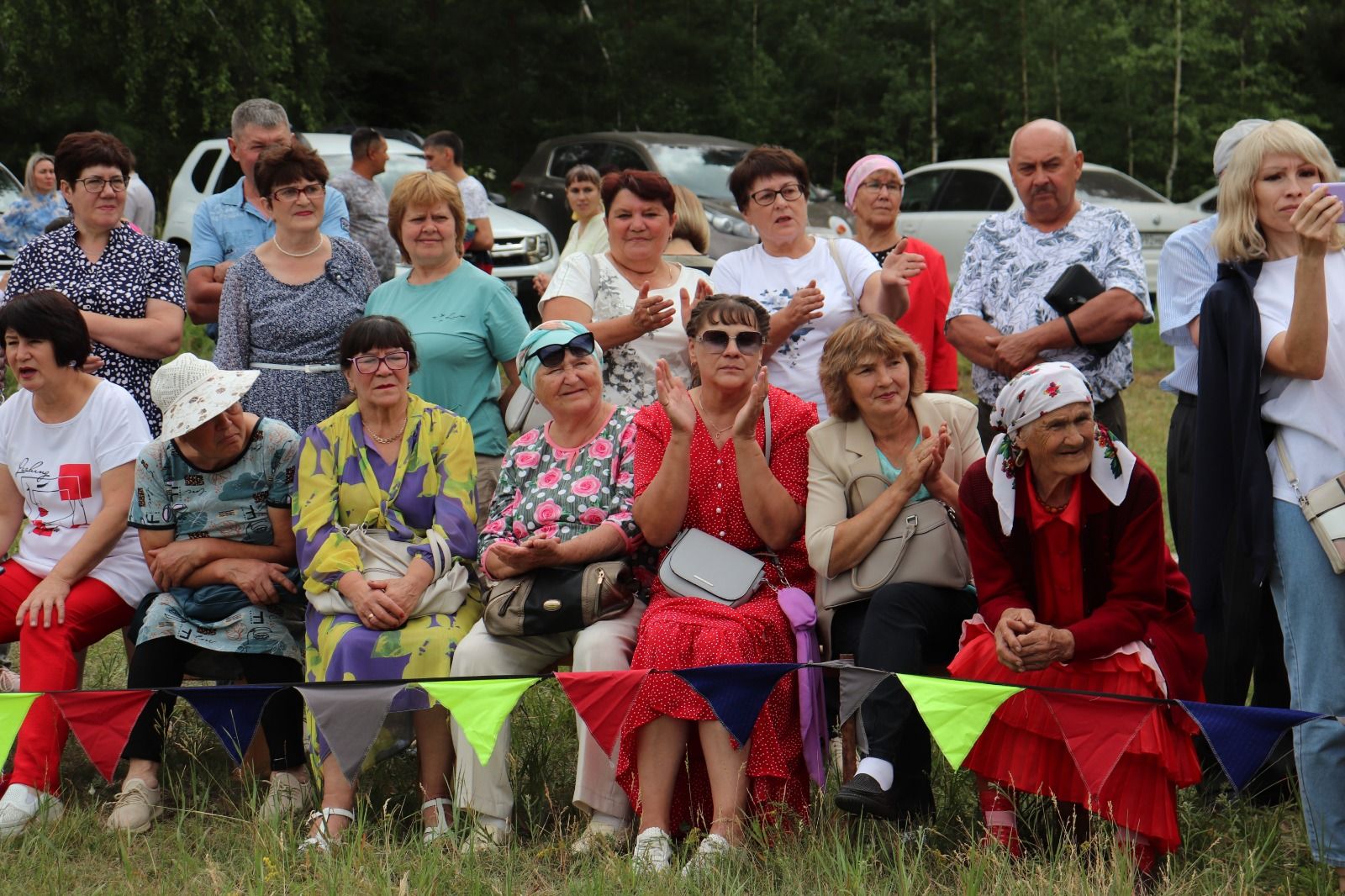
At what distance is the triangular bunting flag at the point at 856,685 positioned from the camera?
4.19 metres

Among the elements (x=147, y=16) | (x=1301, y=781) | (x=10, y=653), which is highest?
(x=147, y=16)

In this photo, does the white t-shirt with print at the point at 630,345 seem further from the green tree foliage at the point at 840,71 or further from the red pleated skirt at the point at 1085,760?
the green tree foliage at the point at 840,71

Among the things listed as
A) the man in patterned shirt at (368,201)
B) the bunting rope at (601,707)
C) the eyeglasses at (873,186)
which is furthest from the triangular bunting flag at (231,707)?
the man in patterned shirt at (368,201)

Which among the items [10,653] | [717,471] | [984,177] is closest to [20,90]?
[984,177]

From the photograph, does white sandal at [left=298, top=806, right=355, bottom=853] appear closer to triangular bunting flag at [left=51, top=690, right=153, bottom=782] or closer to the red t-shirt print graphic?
triangular bunting flag at [left=51, top=690, right=153, bottom=782]

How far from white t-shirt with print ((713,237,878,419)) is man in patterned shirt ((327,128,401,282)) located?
12.0 ft

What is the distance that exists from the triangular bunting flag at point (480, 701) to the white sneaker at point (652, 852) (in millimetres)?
512

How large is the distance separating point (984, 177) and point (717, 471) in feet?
35.9

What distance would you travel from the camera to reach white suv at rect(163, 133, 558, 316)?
1283cm

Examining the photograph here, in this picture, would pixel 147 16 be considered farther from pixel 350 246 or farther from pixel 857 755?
pixel 857 755

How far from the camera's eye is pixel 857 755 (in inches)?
176

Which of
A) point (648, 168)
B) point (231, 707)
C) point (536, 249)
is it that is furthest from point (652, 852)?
point (648, 168)

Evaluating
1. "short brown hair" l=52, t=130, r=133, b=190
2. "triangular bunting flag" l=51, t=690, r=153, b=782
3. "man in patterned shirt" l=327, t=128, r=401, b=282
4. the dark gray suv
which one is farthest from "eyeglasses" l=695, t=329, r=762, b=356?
the dark gray suv

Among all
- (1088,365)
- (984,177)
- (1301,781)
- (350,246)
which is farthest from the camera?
(984,177)
